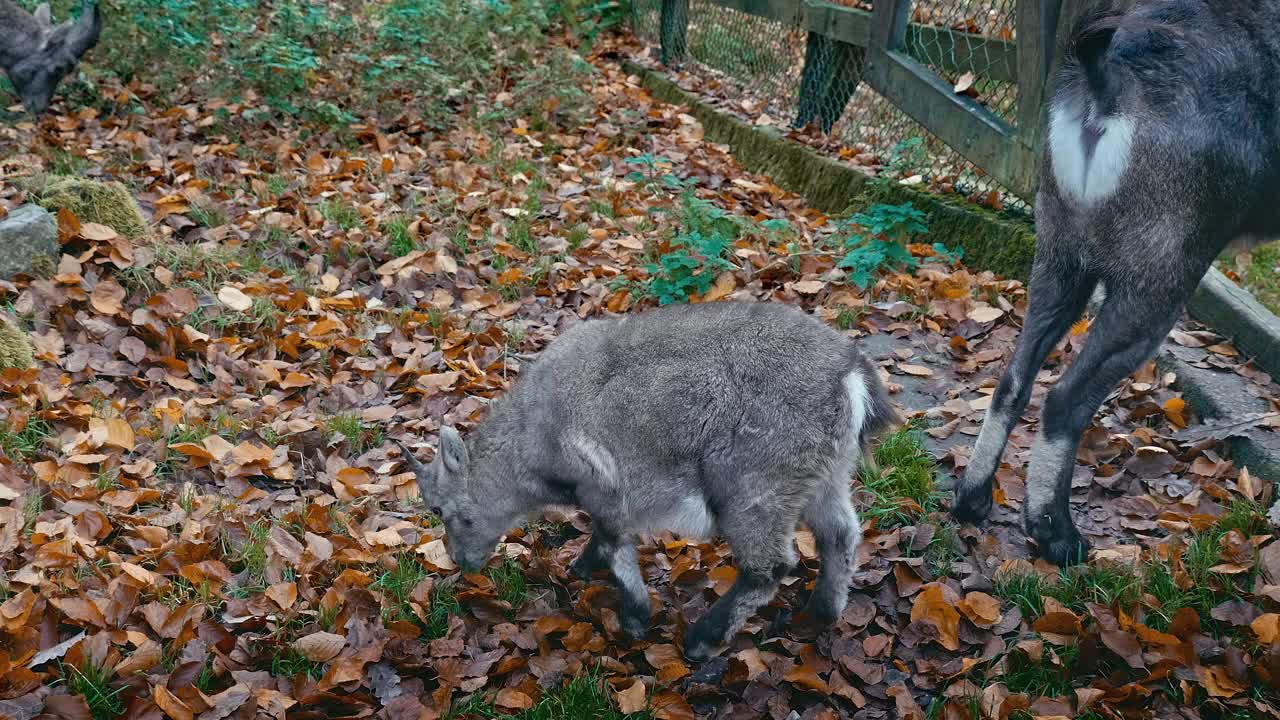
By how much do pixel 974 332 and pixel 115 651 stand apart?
4.23 metres

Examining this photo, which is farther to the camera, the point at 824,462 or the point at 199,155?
the point at 199,155

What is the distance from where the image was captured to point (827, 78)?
8.17 meters

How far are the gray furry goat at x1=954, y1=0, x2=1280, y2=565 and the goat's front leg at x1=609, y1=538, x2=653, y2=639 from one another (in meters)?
1.62

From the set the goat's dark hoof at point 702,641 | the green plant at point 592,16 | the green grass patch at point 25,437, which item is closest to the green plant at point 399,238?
the green grass patch at point 25,437

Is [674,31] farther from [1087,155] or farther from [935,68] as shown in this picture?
[1087,155]

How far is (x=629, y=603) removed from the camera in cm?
374

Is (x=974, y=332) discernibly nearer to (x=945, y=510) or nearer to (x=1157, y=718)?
(x=945, y=510)

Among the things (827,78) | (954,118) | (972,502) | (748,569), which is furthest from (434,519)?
(827,78)

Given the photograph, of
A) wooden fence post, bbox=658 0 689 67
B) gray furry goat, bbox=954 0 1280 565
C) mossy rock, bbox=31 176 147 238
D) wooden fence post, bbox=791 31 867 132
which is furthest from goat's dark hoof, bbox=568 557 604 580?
wooden fence post, bbox=658 0 689 67

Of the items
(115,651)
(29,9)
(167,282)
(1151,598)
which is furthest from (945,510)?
(29,9)

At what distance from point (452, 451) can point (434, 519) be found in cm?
63

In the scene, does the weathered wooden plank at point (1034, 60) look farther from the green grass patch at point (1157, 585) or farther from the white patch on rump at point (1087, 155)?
the green grass patch at point (1157, 585)

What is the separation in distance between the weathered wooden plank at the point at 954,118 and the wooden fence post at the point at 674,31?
3.82 meters

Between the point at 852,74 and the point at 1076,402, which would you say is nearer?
the point at 1076,402
